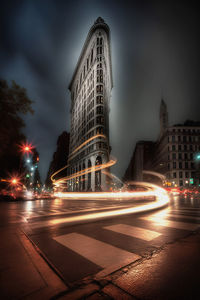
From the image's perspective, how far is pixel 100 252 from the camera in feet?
11.4

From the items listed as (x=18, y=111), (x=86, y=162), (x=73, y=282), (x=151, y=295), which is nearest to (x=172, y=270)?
(x=151, y=295)

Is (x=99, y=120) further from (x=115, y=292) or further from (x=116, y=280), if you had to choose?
(x=115, y=292)

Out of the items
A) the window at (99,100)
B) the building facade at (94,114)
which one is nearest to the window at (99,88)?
the building facade at (94,114)

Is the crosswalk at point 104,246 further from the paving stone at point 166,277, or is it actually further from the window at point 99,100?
the window at point 99,100

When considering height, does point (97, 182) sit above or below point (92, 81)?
below

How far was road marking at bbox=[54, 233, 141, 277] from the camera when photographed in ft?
9.48

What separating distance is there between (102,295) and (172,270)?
4.41ft

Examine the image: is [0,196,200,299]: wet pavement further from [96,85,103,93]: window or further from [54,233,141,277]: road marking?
[96,85,103,93]: window

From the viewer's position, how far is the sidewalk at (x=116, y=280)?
6.67 ft

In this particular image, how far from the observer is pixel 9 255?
10.9 feet

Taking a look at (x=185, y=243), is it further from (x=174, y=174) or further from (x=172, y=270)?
(x=174, y=174)

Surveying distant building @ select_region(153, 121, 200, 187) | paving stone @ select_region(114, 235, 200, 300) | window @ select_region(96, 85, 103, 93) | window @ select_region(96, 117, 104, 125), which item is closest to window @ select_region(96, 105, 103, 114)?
window @ select_region(96, 117, 104, 125)

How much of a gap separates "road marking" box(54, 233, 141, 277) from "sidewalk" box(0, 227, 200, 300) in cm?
19

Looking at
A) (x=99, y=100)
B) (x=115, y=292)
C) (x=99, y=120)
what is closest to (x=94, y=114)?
(x=99, y=120)
